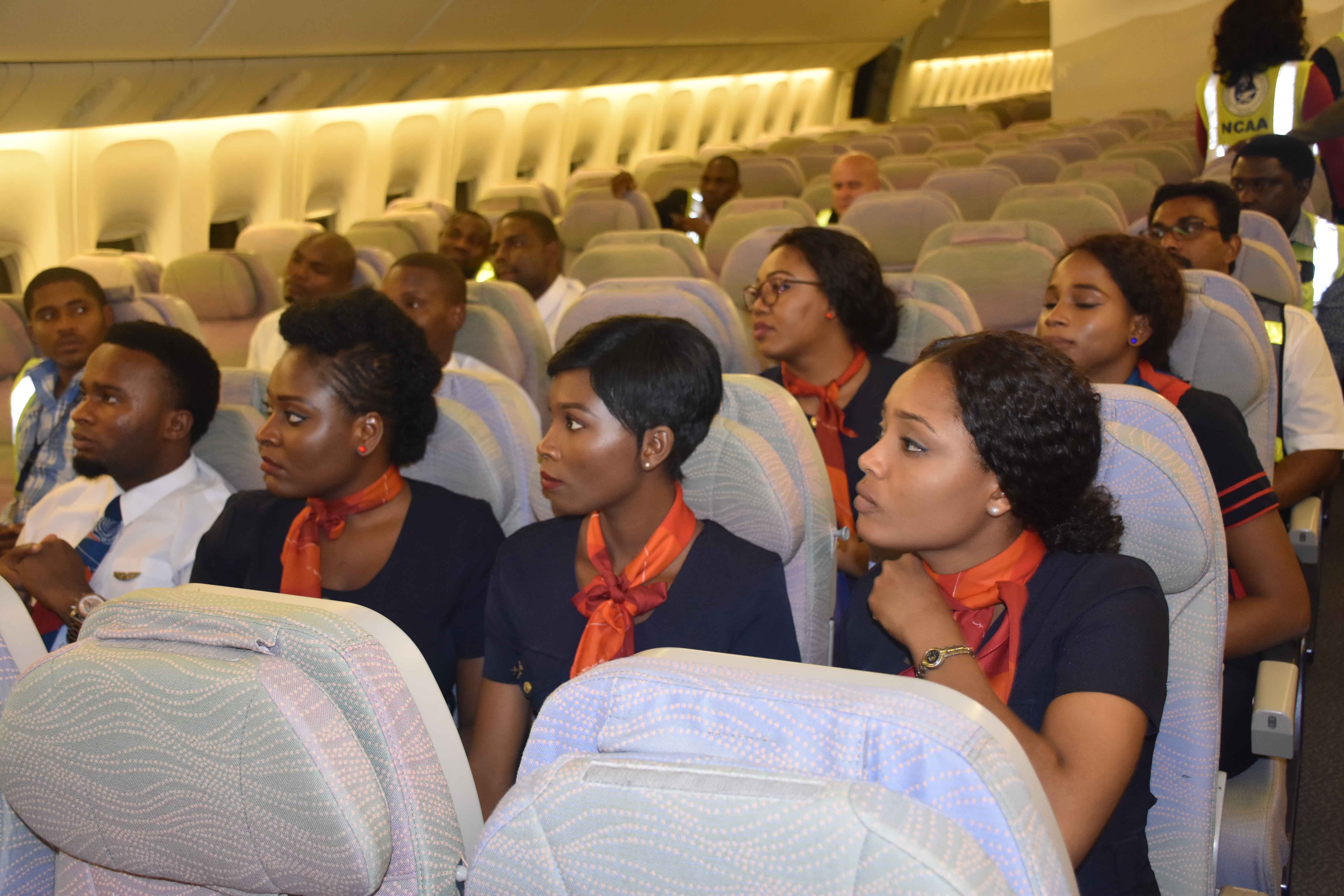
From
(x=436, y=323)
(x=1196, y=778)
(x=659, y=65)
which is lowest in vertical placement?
(x=1196, y=778)

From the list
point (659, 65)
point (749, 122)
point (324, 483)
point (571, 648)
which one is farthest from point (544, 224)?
point (749, 122)

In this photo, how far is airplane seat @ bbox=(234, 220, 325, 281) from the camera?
690cm

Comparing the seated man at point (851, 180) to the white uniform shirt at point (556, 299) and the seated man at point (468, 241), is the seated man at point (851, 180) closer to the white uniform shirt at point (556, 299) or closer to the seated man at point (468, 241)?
the seated man at point (468, 241)

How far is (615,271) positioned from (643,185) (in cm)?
533

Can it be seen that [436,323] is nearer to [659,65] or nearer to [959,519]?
[959,519]

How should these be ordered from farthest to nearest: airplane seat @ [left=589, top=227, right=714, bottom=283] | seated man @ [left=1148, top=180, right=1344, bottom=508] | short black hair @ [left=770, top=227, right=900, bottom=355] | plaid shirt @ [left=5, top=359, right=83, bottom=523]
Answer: airplane seat @ [left=589, top=227, right=714, bottom=283]
plaid shirt @ [left=5, top=359, right=83, bottom=523]
short black hair @ [left=770, top=227, right=900, bottom=355]
seated man @ [left=1148, top=180, right=1344, bottom=508]

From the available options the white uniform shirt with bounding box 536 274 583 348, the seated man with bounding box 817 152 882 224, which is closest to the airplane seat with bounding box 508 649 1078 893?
the white uniform shirt with bounding box 536 274 583 348

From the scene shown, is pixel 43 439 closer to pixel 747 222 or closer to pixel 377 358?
pixel 377 358

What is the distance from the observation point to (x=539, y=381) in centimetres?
396

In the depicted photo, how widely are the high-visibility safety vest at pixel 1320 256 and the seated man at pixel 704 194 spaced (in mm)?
4007

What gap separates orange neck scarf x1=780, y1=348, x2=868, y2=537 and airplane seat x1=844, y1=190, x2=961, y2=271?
9.15 feet

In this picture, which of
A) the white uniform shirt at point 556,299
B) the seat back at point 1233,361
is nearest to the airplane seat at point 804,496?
the seat back at point 1233,361

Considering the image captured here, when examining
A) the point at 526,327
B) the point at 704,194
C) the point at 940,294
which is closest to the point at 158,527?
the point at 526,327

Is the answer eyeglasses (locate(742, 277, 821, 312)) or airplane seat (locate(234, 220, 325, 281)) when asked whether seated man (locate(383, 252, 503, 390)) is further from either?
airplane seat (locate(234, 220, 325, 281))
